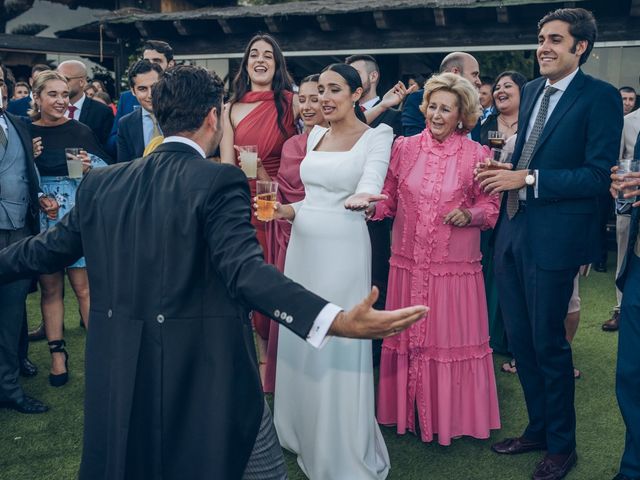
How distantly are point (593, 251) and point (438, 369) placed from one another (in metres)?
1.14

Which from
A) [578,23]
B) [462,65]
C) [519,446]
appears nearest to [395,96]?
[462,65]

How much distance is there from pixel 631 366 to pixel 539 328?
47 cm

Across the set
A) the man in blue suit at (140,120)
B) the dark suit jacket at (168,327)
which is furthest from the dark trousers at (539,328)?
the man in blue suit at (140,120)

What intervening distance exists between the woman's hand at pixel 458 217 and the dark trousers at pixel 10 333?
9.34 ft

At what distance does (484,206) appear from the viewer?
393 cm

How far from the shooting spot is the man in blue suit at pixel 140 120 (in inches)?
208

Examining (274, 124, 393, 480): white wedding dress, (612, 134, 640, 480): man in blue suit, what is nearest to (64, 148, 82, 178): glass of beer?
(274, 124, 393, 480): white wedding dress

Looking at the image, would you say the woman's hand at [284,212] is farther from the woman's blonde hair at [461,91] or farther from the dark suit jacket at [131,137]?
the dark suit jacket at [131,137]

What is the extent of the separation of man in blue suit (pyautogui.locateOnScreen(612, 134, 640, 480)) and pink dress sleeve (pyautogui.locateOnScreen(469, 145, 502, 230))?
777mm

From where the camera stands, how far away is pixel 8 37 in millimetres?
13523

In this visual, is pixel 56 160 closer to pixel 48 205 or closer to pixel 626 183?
pixel 48 205

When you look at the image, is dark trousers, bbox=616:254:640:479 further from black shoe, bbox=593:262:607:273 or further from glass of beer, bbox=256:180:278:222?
black shoe, bbox=593:262:607:273

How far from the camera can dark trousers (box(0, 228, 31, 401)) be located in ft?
14.8

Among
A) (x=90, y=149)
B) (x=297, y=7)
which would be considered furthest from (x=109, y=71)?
(x=90, y=149)
